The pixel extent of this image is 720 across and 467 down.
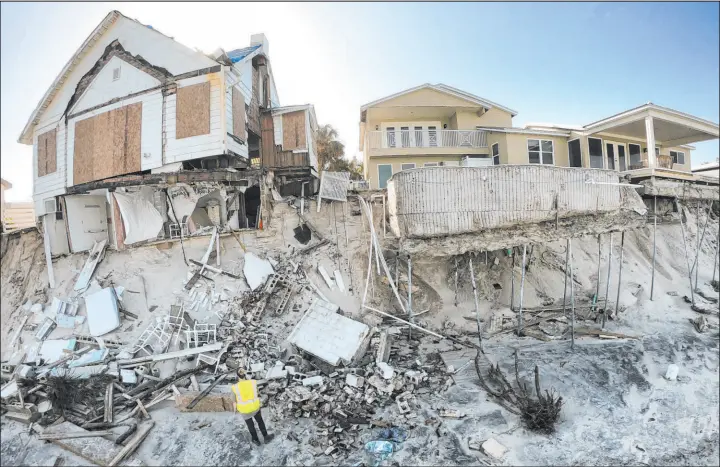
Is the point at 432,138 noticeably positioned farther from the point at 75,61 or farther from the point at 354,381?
the point at 75,61

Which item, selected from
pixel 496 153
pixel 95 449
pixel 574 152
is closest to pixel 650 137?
pixel 574 152

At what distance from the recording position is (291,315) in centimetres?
1079

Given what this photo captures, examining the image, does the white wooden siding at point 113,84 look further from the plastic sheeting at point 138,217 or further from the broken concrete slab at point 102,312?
the broken concrete slab at point 102,312

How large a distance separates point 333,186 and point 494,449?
9.74 metres

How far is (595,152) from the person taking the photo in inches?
712

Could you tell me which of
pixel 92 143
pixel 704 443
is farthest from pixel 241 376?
pixel 92 143

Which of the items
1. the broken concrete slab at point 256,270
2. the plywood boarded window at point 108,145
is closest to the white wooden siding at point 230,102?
the plywood boarded window at point 108,145

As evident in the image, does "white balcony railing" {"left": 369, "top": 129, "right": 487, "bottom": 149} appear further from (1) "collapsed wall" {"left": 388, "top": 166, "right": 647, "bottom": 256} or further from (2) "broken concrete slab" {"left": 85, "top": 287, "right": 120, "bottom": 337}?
(2) "broken concrete slab" {"left": 85, "top": 287, "right": 120, "bottom": 337}

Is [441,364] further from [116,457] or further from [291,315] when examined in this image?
[116,457]

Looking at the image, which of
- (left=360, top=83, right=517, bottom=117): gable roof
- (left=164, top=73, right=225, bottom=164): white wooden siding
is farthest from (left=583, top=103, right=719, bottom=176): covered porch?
(left=164, top=73, right=225, bottom=164): white wooden siding

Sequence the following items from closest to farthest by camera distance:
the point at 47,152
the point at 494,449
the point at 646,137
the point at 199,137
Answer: the point at 494,449, the point at 199,137, the point at 47,152, the point at 646,137

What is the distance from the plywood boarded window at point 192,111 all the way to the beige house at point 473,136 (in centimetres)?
813

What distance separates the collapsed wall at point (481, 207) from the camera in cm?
1003

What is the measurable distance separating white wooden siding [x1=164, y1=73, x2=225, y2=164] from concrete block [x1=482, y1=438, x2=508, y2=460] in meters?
10.6
